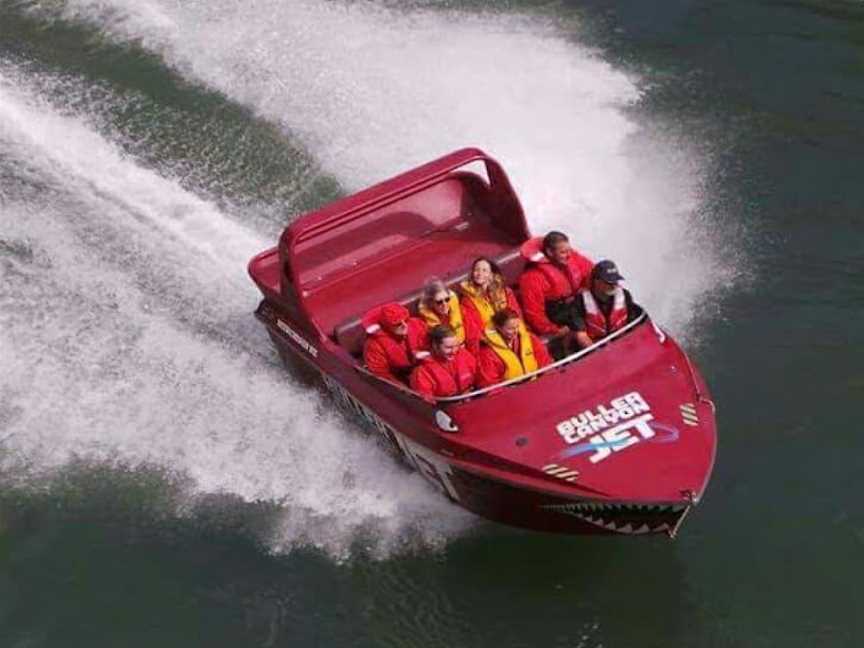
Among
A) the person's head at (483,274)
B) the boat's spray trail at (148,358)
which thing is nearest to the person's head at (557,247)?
the person's head at (483,274)

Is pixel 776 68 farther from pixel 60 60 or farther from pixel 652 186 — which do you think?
pixel 60 60

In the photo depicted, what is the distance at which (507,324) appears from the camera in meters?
9.03

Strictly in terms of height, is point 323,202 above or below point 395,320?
below

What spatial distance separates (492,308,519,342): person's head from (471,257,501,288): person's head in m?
0.47

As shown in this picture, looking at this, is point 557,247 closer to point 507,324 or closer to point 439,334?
point 507,324

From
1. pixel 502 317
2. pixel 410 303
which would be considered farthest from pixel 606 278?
pixel 410 303

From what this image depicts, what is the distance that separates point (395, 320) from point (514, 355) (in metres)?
0.93

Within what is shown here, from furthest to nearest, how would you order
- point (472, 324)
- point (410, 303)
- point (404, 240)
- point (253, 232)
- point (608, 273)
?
point (253, 232)
point (404, 240)
point (410, 303)
point (472, 324)
point (608, 273)

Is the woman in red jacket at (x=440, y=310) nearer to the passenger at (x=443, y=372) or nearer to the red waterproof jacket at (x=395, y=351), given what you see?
the red waterproof jacket at (x=395, y=351)

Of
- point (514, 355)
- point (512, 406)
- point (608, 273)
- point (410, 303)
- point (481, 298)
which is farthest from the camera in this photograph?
point (410, 303)

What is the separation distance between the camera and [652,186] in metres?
12.8

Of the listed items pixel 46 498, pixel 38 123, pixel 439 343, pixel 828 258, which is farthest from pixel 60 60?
pixel 828 258

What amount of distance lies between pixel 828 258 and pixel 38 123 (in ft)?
27.7

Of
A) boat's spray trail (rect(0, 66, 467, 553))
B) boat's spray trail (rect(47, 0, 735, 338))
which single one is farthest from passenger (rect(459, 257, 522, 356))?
boat's spray trail (rect(47, 0, 735, 338))
